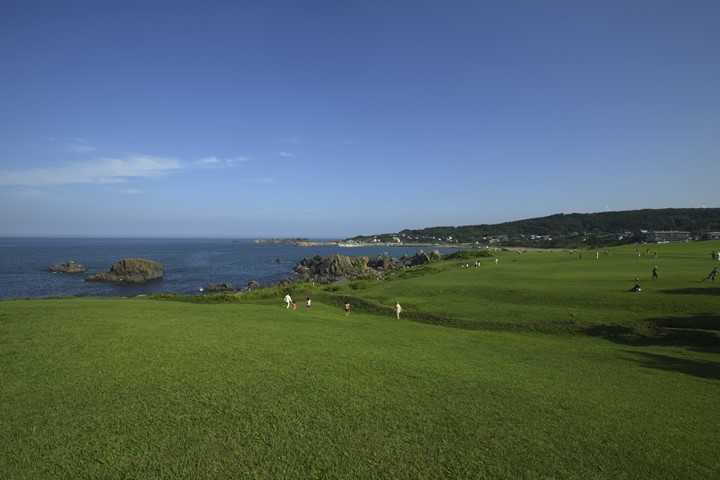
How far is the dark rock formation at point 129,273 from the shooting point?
259 ft

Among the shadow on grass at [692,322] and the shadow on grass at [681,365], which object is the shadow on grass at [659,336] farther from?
the shadow on grass at [681,365]

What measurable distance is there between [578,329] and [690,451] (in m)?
16.8

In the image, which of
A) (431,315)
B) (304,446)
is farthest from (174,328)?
(431,315)

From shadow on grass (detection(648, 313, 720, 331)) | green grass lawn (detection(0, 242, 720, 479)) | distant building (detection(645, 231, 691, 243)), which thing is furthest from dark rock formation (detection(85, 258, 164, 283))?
distant building (detection(645, 231, 691, 243))

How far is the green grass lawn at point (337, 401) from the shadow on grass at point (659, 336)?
102mm

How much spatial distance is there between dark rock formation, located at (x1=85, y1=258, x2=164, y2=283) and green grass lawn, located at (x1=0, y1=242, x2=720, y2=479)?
6419 cm

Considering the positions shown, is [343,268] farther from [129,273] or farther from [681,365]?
[681,365]

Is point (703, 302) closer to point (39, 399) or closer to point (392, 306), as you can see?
point (392, 306)

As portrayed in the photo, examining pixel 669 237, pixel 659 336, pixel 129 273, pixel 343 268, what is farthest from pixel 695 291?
pixel 669 237

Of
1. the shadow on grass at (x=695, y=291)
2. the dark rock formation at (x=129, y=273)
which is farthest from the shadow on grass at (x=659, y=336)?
the dark rock formation at (x=129, y=273)

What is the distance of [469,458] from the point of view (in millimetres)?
8055

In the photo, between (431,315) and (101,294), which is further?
(101,294)

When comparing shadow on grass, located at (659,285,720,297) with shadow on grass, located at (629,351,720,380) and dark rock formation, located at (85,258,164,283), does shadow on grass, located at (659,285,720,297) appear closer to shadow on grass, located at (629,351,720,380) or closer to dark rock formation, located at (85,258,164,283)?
shadow on grass, located at (629,351,720,380)

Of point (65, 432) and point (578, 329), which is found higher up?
point (65, 432)
